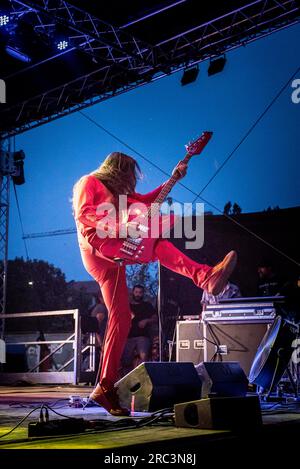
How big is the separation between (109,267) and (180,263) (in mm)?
527

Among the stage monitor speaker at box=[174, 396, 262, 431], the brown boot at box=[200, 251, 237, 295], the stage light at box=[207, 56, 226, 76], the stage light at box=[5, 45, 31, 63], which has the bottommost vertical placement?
the stage monitor speaker at box=[174, 396, 262, 431]

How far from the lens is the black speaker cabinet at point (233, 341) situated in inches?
237

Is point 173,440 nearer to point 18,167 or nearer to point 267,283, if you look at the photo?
point 267,283

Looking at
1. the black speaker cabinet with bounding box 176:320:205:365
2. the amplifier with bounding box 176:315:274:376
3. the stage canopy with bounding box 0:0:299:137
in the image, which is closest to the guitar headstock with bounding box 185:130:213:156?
the amplifier with bounding box 176:315:274:376

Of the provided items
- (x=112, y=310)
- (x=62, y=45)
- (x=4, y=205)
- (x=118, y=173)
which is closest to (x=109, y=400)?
(x=112, y=310)

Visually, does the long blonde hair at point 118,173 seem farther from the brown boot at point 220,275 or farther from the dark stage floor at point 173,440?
the dark stage floor at point 173,440

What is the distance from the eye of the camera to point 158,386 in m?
3.76

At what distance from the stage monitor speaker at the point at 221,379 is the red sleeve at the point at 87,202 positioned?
1446mm

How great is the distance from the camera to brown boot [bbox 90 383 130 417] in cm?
368

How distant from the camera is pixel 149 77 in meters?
9.59

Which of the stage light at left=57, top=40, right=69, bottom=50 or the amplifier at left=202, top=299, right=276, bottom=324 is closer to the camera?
the amplifier at left=202, top=299, right=276, bottom=324

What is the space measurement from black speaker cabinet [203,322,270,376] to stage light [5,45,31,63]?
6.19m

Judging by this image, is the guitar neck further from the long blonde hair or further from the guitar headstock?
the guitar headstock

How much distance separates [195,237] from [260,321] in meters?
4.50
